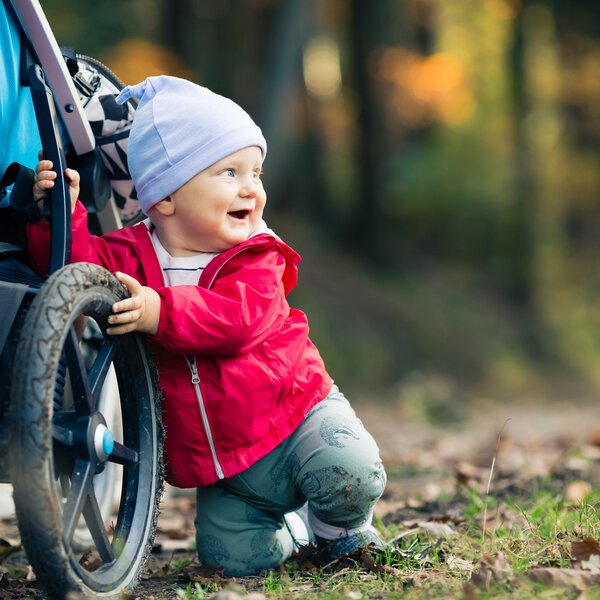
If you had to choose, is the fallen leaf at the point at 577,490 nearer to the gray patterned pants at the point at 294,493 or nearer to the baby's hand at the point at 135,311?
the gray patterned pants at the point at 294,493

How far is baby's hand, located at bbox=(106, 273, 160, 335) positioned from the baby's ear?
1.06 ft

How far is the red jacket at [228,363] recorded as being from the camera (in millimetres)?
2701

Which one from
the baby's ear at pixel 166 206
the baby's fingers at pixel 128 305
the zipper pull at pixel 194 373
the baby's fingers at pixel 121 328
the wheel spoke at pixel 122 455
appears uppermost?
the baby's ear at pixel 166 206

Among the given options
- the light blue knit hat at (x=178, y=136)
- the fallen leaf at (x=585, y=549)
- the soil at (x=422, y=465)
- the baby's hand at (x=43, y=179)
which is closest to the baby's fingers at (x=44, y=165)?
the baby's hand at (x=43, y=179)

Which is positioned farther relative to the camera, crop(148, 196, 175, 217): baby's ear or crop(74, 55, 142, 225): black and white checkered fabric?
crop(74, 55, 142, 225): black and white checkered fabric

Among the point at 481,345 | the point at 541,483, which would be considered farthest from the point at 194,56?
the point at 541,483

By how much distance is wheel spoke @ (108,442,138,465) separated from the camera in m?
2.61

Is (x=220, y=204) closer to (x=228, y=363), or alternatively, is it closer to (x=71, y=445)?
(x=228, y=363)

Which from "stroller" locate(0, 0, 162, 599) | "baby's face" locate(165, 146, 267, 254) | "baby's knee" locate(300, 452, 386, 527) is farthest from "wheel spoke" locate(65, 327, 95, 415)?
"baby's knee" locate(300, 452, 386, 527)

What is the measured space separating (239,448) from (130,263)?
60 centimetres

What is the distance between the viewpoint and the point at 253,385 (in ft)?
9.00

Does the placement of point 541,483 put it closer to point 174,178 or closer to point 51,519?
point 174,178

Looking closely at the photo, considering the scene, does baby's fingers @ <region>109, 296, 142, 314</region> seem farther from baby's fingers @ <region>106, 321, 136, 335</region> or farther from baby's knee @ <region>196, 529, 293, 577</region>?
baby's knee @ <region>196, 529, 293, 577</region>

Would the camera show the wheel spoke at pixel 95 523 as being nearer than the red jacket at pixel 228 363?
Yes
